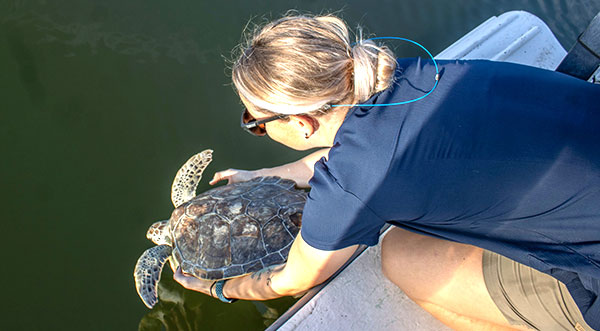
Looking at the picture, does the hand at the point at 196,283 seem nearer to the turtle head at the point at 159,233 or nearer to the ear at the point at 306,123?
the turtle head at the point at 159,233

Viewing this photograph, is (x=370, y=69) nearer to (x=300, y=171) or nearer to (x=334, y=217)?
(x=334, y=217)

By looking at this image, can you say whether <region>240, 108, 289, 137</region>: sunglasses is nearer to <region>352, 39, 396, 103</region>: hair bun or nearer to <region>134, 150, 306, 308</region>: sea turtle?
<region>352, 39, 396, 103</region>: hair bun

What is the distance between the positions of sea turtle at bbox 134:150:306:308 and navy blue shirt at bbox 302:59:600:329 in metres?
0.94

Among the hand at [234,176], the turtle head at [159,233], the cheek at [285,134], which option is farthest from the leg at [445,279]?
the turtle head at [159,233]

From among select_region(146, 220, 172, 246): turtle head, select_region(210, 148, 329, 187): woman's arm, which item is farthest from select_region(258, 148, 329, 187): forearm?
select_region(146, 220, 172, 246): turtle head

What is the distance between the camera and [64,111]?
284 centimetres

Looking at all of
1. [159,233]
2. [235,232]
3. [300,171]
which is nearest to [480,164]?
[235,232]

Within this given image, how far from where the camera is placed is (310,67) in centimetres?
106

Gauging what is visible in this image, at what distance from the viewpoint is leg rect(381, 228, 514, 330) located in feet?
Answer: 4.74

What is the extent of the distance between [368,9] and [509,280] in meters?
3.29

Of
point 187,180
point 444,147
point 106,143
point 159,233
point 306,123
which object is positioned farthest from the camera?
point 106,143

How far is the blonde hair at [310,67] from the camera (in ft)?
3.51

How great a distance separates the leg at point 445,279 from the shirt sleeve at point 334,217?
436mm

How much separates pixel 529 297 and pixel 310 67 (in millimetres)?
1019
